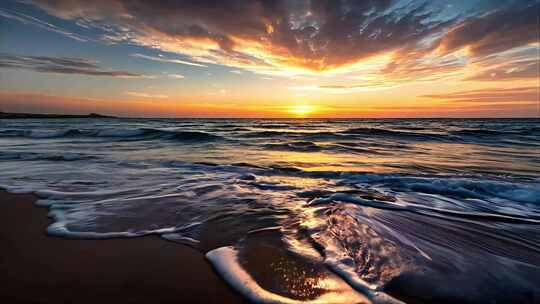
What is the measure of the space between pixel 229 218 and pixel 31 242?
1939 millimetres

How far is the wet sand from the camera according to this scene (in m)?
1.85

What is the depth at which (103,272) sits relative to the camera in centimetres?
213

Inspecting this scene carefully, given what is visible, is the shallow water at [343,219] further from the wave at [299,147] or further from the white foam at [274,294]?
the wave at [299,147]

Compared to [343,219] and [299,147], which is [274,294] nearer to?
[343,219]

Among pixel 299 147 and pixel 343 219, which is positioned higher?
pixel 343 219

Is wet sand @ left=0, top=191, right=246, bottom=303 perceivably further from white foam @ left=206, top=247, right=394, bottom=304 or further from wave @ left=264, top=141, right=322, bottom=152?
wave @ left=264, top=141, right=322, bottom=152

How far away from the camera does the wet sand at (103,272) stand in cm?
185

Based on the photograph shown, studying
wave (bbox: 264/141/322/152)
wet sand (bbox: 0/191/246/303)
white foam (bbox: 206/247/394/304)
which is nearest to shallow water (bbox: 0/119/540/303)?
white foam (bbox: 206/247/394/304)

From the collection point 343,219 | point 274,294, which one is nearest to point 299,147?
point 343,219

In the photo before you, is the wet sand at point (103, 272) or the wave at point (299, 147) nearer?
the wet sand at point (103, 272)

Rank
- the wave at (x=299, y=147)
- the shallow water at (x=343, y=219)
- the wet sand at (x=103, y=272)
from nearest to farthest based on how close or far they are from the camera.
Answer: the wet sand at (x=103, y=272)
the shallow water at (x=343, y=219)
the wave at (x=299, y=147)

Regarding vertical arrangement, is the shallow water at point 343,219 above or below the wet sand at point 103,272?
below

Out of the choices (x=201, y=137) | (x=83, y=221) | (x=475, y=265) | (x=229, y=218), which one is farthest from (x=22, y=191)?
(x=201, y=137)

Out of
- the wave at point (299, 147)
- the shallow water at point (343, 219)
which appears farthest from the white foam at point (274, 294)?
the wave at point (299, 147)
